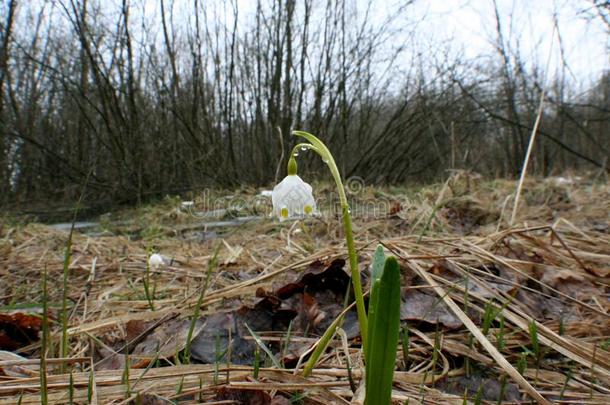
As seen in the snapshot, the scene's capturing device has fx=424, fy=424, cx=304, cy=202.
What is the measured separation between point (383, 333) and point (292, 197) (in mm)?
376

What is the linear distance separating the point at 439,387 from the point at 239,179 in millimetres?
7867

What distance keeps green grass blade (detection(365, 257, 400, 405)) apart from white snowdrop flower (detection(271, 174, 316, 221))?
0.31 meters

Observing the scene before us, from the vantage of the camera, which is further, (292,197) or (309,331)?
(309,331)

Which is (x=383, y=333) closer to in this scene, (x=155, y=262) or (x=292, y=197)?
(x=292, y=197)

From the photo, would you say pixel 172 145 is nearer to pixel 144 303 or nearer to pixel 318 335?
pixel 144 303

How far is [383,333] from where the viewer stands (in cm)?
57

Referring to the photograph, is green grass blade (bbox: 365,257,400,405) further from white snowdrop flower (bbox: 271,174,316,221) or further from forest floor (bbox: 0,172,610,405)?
white snowdrop flower (bbox: 271,174,316,221)

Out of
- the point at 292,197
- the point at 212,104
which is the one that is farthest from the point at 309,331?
the point at 212,104

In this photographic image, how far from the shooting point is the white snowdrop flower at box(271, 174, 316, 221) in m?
0.86

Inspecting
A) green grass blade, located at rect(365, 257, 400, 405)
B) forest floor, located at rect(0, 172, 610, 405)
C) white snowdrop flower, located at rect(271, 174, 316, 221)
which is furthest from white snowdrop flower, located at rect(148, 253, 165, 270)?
green grass blade, located at rect(365, 257, 400, 405)

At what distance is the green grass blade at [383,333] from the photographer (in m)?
0.54

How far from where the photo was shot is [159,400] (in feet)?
2.56

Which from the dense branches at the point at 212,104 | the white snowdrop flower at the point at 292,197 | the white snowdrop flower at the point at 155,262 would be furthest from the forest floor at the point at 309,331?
the dense branches at the point at 212,104

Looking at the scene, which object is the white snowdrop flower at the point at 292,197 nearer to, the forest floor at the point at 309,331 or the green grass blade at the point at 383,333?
the forest floor at the point at 309,331
